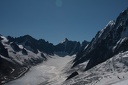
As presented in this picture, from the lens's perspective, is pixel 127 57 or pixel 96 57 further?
pixel 96 57

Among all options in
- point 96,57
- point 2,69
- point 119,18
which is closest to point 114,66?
point 96,57

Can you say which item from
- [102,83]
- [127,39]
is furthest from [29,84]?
[127,39]

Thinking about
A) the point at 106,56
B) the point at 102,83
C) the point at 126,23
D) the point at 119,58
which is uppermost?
the point at 126,23

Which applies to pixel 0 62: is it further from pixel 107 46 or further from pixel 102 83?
pixel 102 83

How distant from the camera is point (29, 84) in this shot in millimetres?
118938

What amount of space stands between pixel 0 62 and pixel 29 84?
39083mm

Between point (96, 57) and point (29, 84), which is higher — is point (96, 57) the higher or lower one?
the higher one

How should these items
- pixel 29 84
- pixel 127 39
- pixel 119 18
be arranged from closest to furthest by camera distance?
pixel 29 84
pixel 127 39
pixel 119 18

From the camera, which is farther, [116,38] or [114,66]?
[116,38]

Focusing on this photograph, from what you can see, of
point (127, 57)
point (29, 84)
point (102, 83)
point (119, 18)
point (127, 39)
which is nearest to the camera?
point (102, 83)

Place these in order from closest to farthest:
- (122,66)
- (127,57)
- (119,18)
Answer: (122,66) < (127,57) < (119,18)

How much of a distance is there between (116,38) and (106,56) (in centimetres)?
2342

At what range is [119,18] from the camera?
19375 cm

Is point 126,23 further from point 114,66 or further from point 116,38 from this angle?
point 114,66
